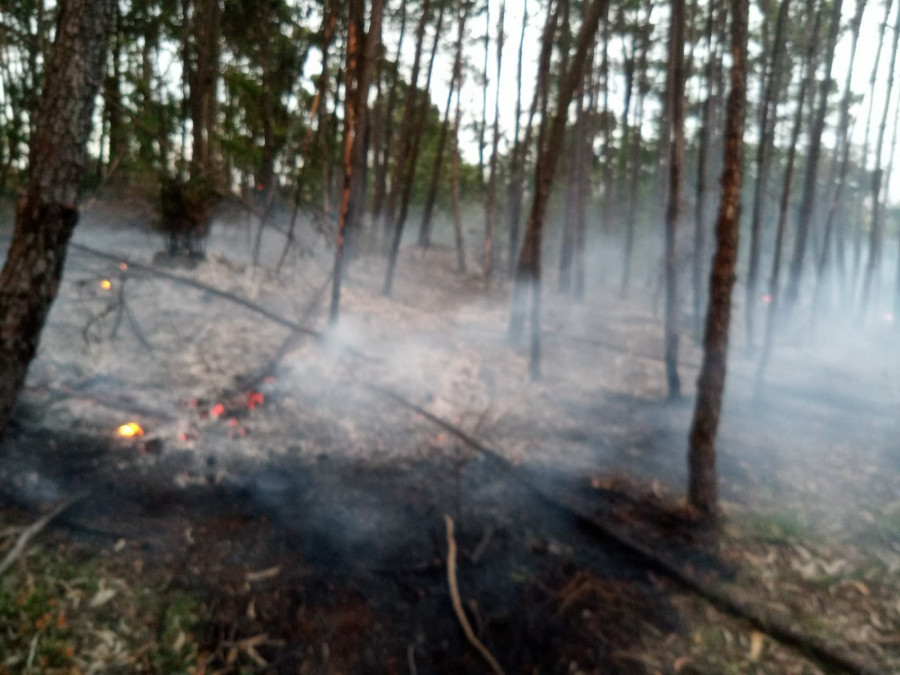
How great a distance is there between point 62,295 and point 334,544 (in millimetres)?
6731

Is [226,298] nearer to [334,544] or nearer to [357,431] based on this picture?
[357,431]

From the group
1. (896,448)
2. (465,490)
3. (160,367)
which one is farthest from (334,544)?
(896,448)

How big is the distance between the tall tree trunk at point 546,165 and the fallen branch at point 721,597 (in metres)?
3.82

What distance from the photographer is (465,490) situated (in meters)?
6.74

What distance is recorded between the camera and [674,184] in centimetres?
967

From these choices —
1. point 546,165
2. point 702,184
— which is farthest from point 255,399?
point 702,184

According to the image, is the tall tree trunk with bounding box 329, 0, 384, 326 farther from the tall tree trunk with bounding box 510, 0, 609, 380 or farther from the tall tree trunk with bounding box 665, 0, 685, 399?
the tall tree trunk with bounding box 665, 0, 685, 399

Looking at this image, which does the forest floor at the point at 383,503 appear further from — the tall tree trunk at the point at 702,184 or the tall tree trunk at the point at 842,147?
the tall tree trunk at the point at 842,147

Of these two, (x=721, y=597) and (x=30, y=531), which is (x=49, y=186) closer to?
A: (x=30, y=531)

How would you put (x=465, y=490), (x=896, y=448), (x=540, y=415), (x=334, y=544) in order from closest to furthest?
(x=334, y=544)
(x=465, y=490)
(x=896, y=448)
(x=540, y=415)

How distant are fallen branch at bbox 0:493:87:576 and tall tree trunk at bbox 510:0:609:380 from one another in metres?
7.34

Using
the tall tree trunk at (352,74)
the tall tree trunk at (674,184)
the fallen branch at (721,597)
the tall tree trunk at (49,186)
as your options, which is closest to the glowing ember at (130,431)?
the tall tree trunk at (49,186)

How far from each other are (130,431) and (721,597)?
6.25 metres

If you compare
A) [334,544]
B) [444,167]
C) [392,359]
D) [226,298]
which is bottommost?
[334,544]
